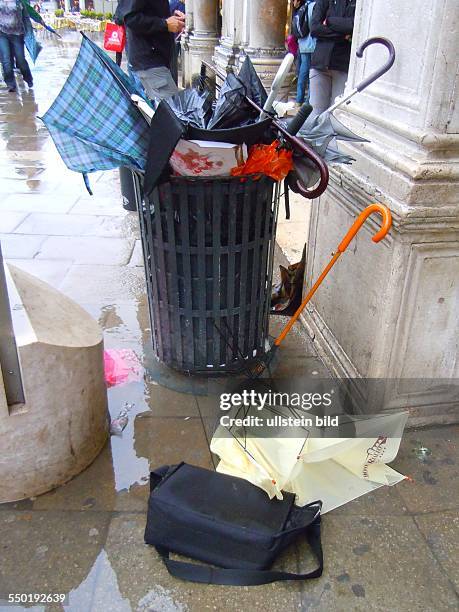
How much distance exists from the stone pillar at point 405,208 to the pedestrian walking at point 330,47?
2594 mm

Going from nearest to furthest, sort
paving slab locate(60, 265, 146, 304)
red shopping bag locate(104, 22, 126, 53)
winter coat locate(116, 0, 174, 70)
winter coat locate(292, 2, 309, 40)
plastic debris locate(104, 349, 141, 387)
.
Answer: plastic debris locate(104, 349, 141, 387) → paving slab locate(60, 265, 146, 304) → winter coat locate(116, 0, 174, 70) → red shopping bag locate(104, 22, 126, 53) → winter coat locate(292, 2, 309, 40)

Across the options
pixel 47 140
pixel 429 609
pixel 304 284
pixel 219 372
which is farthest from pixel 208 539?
pixel 47 140

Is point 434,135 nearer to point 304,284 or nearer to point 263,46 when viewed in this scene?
point 304,284

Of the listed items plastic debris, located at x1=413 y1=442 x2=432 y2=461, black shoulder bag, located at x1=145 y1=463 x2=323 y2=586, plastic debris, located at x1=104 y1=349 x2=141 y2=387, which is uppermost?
black shoulder bag, located at x1=145 y1=463 x2=323 y2=586

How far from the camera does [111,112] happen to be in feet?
7.33

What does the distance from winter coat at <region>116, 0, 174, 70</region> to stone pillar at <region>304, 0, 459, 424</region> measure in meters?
2.80

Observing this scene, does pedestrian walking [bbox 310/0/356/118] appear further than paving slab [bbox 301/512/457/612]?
Yes

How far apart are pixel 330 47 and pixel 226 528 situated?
15.6 ft

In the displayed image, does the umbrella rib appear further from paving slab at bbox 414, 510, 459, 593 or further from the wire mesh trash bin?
paving slab at bbox 414, 510, 459, 593

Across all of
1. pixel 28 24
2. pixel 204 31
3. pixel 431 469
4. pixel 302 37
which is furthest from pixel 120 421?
pixel 28 24

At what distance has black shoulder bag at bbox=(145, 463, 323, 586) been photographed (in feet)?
6.32

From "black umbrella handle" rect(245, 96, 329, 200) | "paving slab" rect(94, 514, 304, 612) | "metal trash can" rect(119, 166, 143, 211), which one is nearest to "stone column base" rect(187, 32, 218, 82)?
"metal trash can" rect(119, 166, 143, 211)

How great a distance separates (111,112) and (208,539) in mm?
1711

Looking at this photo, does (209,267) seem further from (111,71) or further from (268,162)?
(111,71)
